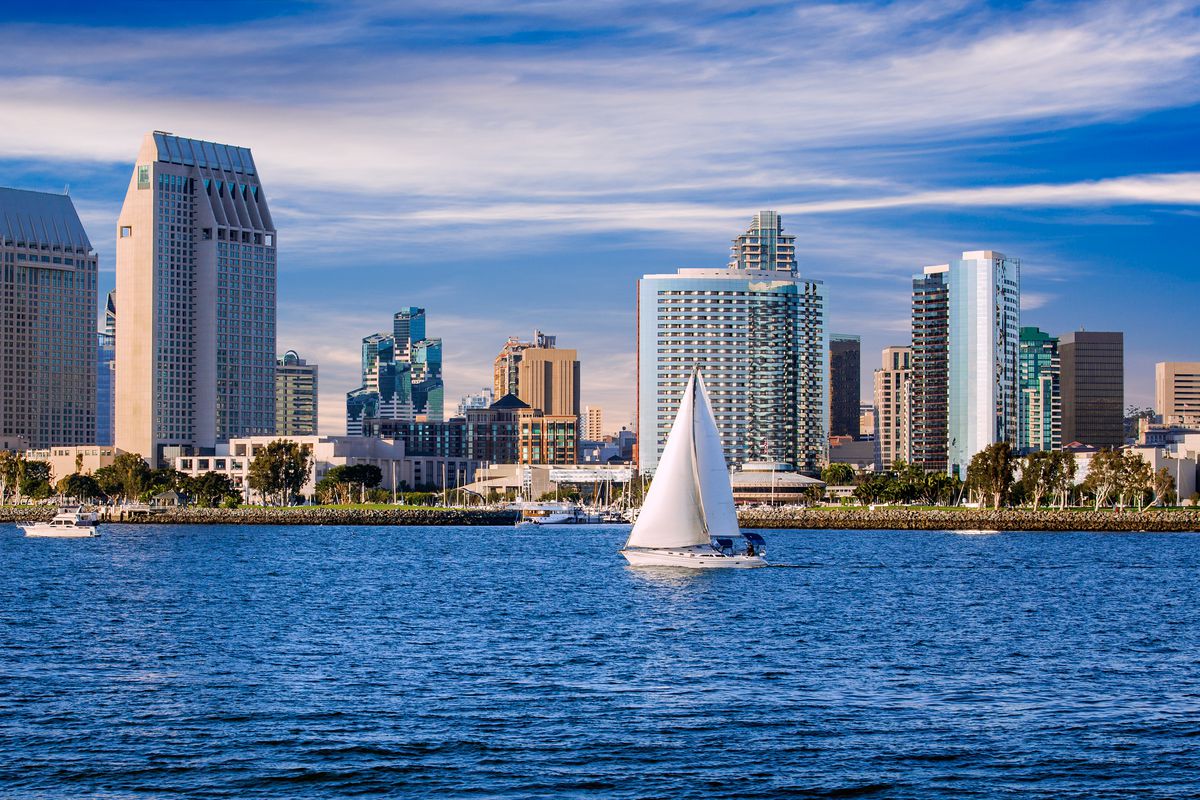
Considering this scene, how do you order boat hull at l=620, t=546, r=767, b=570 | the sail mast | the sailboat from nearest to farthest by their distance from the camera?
the sailboat, the sail mast, boat hull at l=620, t=546, r=767, b=570

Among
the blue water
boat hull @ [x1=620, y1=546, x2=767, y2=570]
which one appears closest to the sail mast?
boat hull @ [x1=620, y1=546, x2=767, y2=570]

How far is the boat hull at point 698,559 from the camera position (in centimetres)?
11756

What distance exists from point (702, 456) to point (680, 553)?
283 inches

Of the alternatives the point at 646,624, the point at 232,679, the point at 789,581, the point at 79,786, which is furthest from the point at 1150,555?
the point at 79,786

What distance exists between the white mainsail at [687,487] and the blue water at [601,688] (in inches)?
182

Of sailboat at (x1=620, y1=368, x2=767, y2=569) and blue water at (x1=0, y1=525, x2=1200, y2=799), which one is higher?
sailboat at (x1=620, y1=368, x2=767, y2=569)

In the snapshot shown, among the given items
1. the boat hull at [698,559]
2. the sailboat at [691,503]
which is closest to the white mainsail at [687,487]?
the sailboat at [691,503]

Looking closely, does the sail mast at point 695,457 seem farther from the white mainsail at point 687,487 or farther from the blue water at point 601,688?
the blue water at point 601,688

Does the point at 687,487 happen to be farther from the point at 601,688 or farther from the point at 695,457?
the point at 601,688

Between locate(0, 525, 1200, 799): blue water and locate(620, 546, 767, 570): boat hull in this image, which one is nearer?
locate(0, 525, 1200, 799): blue water

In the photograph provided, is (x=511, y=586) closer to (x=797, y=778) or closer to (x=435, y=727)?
(x=435, y=727)

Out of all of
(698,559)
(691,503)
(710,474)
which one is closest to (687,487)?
A: (691,503)

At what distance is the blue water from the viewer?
145 feet

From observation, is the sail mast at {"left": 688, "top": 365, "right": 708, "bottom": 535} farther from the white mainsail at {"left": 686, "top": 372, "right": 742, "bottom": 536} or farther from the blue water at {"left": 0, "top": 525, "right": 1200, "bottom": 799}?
the blue water at {"left": 0, "top": 525, "right": 1200, "bottom": 799}
